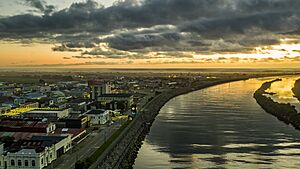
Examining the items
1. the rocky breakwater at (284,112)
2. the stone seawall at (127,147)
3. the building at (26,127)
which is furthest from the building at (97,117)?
the rocky breakwater at (284,112)

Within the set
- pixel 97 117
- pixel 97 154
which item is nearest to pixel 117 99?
pixel 97 117

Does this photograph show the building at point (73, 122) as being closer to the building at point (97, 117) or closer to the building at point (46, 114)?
the building at point (97, 117)

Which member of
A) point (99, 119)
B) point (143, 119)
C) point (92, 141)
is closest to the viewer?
point (92, 141)

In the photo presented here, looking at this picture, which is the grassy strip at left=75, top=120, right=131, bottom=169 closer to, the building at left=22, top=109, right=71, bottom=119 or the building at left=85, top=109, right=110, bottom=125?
the building at left=85, top=109, right=110, bottom=125

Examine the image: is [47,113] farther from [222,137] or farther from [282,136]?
[282,136]

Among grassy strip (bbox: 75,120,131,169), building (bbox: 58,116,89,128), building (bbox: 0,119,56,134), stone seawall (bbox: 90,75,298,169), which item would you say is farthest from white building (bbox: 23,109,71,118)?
grassy strip (bbox: 75,120,131,169)

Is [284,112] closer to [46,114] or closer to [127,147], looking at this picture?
[127,147]

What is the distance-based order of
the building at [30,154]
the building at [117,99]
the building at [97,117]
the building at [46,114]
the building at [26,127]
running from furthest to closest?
the building at [117,99], the building at [46,114], the building at [97,117], the building at [26,127], the building at [30,154]

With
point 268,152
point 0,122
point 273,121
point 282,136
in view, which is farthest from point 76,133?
point 273,121
